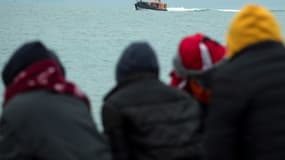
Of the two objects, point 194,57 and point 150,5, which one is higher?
point 194,57

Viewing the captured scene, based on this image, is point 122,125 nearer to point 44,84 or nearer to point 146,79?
point 146,79

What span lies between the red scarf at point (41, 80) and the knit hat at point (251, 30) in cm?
81

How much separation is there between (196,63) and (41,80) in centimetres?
113

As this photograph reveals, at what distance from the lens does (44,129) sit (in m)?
3.37

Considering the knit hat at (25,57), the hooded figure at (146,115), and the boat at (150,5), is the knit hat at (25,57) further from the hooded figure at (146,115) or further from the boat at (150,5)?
the boat at (150,5)

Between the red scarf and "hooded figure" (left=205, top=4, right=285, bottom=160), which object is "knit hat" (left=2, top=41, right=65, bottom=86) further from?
"hooded figure" (left=205, top=4, right=285, bottom=160)

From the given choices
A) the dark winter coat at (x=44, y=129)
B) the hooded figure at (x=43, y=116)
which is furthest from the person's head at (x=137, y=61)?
the dark winter coat at (x=44, y=129)

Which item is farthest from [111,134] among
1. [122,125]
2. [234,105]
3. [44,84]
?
[234,105]

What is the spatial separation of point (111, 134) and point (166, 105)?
33 cm

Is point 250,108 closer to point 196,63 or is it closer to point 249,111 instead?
point 249,111

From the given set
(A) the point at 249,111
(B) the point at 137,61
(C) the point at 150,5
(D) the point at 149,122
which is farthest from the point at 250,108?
(C) the point at 150,5

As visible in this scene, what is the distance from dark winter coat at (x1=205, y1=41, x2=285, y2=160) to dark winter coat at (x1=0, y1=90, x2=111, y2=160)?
0.61 meters

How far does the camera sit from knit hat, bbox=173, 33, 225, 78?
427 cm

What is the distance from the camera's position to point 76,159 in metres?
3.42
